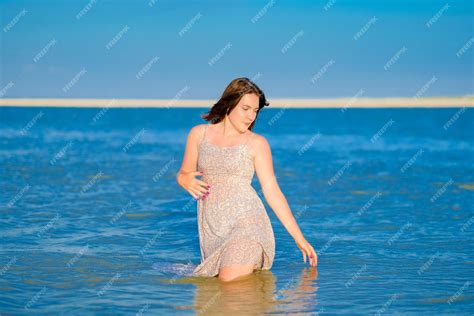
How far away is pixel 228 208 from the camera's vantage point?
23.7 ft

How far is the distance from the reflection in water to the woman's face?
1.42 m

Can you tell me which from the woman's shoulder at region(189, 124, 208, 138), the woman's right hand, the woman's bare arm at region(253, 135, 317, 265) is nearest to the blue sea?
the woman's bare arm at region(253, 135, 317, 265)

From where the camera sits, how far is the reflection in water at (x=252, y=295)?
6.48 m

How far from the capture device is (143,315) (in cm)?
636

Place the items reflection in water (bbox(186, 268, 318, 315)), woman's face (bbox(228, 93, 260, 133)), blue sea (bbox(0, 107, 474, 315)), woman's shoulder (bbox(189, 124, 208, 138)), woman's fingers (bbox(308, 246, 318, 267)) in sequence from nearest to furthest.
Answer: reflection in water (bbox(186, 268, 318, 315)) < blue sea (bbox(0, 107, 474, 315)) < woman's fingers (bbox(308, 246, 318, 267)) < woman's face (bbox(228, 93, 260, 133)) < woman's shoulder (bbox(189, 124, 208, 138))

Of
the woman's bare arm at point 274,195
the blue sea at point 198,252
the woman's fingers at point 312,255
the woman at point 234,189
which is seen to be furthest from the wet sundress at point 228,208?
the woman's fingers at point 312,255

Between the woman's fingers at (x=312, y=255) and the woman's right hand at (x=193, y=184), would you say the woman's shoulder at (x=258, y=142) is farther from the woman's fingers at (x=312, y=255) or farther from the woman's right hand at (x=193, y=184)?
the woman's fingers at (x=312, y=255)

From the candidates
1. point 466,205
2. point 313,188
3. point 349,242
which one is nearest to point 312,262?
point 349,242

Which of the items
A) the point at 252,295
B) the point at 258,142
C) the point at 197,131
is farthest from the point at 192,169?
the point at 252,295

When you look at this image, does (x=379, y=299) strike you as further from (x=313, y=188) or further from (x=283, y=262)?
(x=313, y=188)

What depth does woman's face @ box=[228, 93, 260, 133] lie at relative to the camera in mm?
7109

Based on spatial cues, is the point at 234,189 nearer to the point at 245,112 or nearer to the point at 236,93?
the point at 245,112

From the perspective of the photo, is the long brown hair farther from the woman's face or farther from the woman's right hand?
the woman's right hand

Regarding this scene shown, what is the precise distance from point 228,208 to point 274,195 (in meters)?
0.45
